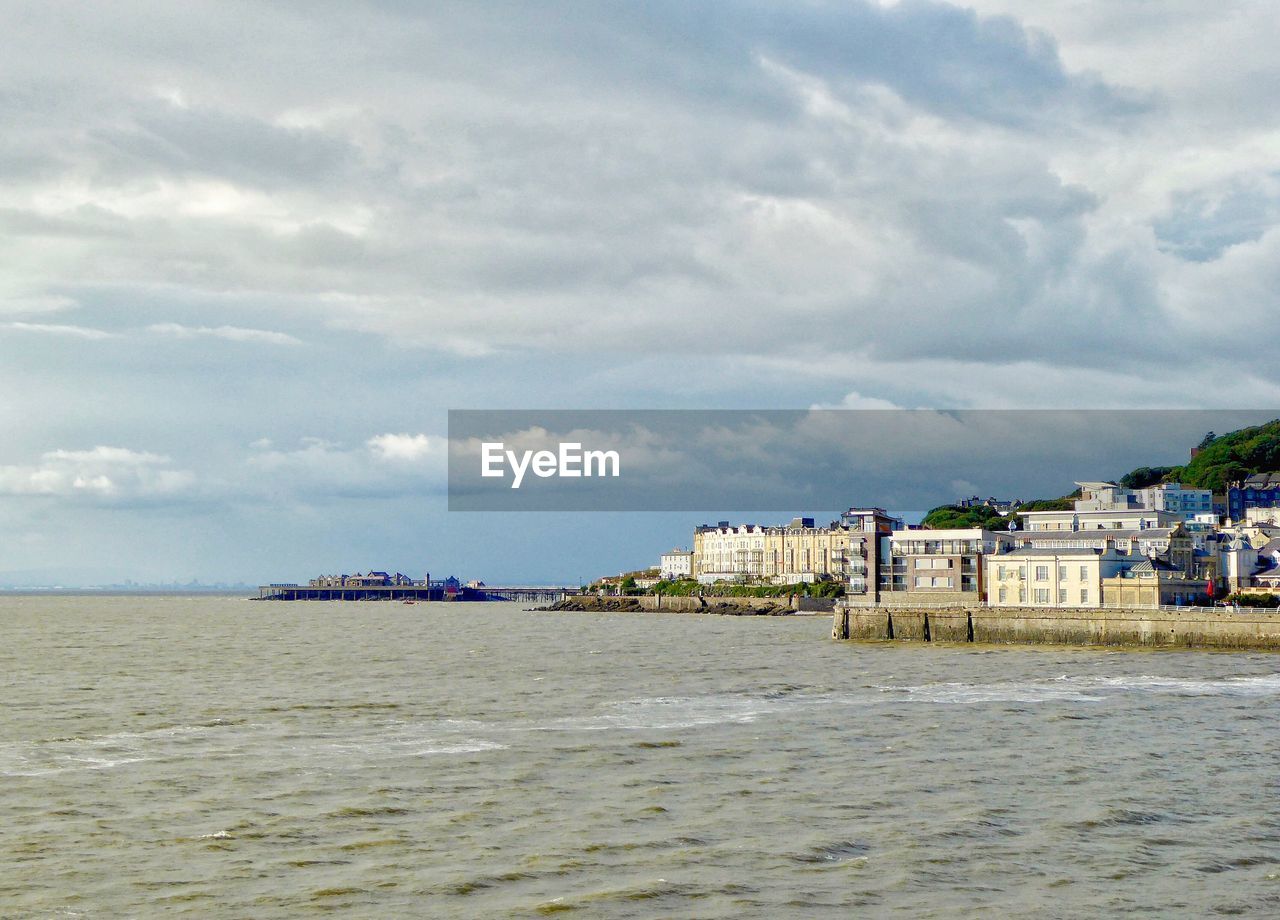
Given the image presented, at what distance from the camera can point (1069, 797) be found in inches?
1062

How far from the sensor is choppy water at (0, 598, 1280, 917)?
1953cm

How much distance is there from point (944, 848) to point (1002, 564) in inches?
3043

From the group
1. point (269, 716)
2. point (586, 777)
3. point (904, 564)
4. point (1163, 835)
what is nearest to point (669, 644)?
point (904, 564)

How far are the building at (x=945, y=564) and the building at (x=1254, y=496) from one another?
2976 inches

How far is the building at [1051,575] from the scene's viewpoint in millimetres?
90188

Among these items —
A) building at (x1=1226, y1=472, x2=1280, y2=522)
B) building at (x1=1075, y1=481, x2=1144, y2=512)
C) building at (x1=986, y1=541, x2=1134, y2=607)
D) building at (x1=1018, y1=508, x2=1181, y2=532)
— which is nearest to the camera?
building at (x1=986, y1=541, x2=1134, y2=607)

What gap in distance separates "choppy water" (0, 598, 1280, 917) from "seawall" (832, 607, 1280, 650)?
23.2 metres

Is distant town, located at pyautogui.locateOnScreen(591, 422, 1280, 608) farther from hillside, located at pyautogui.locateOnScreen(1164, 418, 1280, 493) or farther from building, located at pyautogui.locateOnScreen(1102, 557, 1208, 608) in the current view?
hillside, located at pyautogui.locateOnScreen(1164, 418, 1280, 493)

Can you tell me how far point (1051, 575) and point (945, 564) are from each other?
Result: 14.3 m

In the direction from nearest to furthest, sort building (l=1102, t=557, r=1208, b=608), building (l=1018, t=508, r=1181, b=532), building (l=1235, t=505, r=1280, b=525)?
building (l=1102, t=557, r=1208, b=608), building (l=1018, t=508, r=1181, b=532), building (l=1235, t=505, r=1280, b=525)

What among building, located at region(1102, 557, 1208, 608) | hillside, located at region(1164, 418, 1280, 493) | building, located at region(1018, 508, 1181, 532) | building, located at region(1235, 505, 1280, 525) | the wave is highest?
hillside, located at region(1164, 418, 1280, 493)

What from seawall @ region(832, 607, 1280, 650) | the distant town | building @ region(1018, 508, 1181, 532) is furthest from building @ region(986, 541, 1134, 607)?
building @ region(1018, 508, 1181, 532)

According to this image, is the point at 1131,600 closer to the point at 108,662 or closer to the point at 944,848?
the point at 108,662

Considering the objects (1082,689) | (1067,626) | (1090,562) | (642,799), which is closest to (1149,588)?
(1090,562)
